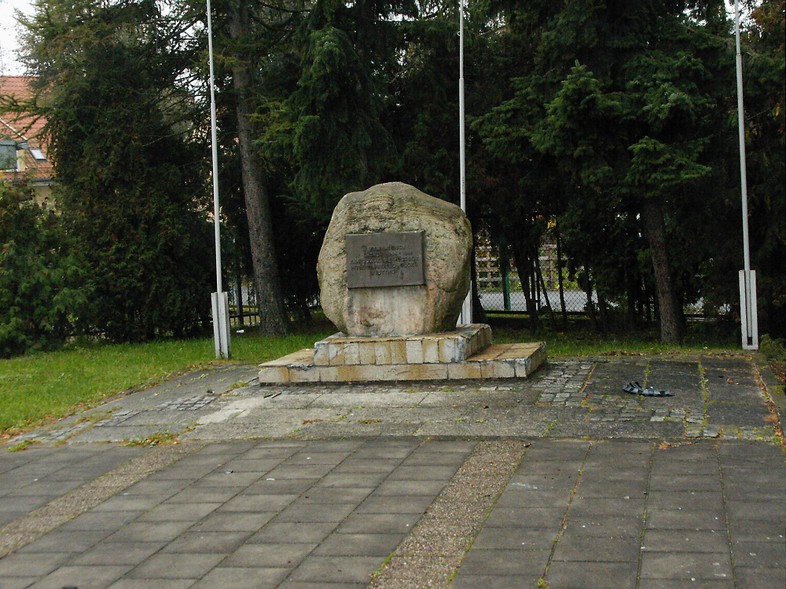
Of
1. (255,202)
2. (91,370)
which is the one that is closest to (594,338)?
(255,202)

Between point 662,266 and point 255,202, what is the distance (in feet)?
30.4

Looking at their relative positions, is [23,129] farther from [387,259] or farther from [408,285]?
[408,285]

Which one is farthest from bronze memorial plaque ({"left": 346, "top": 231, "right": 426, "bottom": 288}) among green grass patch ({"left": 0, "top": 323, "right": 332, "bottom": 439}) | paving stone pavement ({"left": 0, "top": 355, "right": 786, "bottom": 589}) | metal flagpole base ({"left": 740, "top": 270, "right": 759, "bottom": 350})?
metal flagpole base ({"left": 740, "top": 270, "right": 759, "bottom": 350})

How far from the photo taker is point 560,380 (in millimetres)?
10594

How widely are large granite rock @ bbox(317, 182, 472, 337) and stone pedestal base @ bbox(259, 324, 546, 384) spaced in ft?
0.84

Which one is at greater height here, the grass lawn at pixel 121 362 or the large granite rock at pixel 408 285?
the large granite rock at pixel 408 285

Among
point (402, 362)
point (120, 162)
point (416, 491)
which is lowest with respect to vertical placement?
point (416, 491)

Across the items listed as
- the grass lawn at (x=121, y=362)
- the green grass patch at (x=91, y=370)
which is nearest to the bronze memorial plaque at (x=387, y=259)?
the grass lawn at (x=121, y=362)

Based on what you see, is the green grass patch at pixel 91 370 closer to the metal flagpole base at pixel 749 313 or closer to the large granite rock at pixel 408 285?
the large granite rock at pixel 408 285

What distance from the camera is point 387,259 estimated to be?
11.4 metres

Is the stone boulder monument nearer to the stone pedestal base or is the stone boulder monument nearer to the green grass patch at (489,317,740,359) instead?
the stone pedestal base

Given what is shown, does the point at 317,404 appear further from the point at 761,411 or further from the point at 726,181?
the point at 726,181

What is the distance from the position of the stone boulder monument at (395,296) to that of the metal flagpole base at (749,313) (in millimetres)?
3583

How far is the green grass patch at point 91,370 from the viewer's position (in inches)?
434
